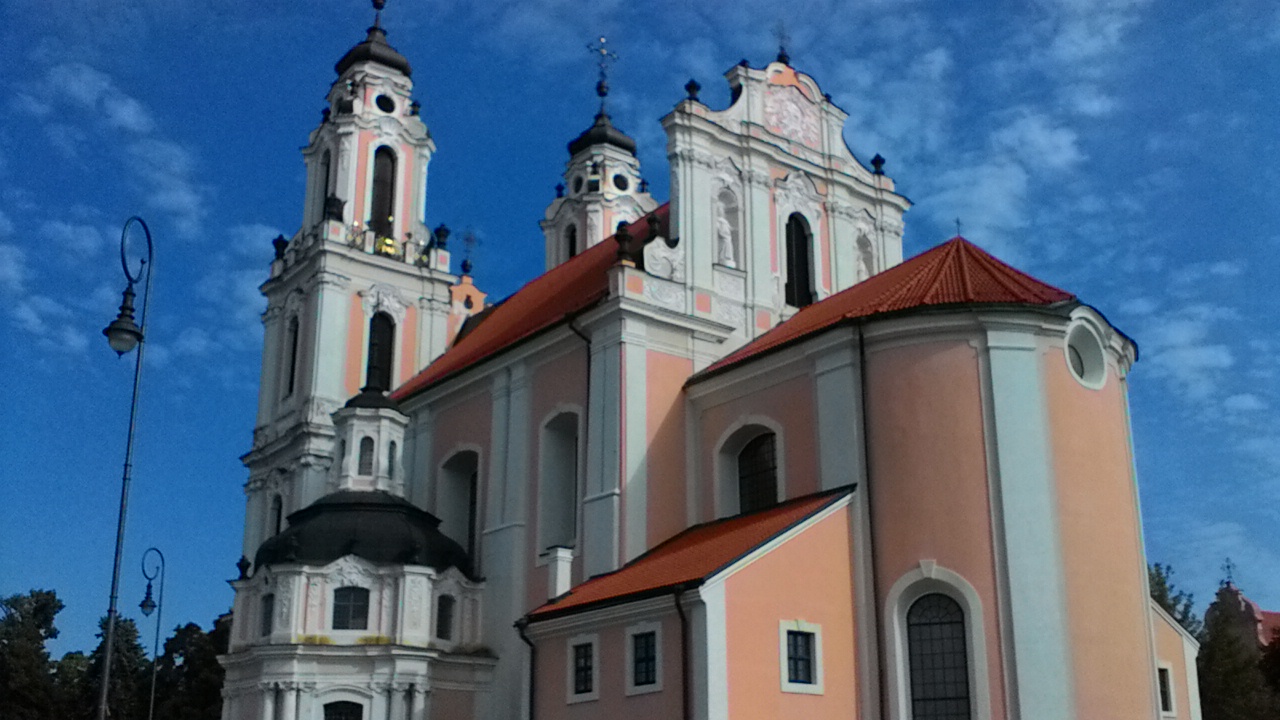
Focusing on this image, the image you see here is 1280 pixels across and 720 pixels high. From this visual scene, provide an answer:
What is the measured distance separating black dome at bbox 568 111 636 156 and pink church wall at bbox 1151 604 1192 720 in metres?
30.0

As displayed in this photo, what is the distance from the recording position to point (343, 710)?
24594 millimetres

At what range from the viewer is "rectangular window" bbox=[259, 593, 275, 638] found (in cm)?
2525

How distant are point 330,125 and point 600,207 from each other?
404 inches

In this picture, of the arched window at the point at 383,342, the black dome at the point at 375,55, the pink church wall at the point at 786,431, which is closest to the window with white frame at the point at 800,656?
the pink church wall at the point at 786,431

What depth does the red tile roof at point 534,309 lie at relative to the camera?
92.4 ft

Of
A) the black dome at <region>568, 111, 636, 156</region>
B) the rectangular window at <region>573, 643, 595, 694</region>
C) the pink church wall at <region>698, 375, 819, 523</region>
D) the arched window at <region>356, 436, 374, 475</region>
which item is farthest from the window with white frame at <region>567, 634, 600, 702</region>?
the black dome at <region>568, 111, 636, 156</region>

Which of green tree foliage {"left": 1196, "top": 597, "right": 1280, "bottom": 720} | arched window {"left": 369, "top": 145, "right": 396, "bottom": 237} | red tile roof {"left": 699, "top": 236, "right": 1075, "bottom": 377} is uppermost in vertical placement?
arched window {"left": 369, "top": 145, "right": 396, "bottom": 237}

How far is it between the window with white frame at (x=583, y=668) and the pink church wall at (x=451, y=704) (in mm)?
4747

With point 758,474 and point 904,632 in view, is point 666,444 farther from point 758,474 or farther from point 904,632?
point 904,632

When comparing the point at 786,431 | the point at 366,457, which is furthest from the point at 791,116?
the point at 366,457

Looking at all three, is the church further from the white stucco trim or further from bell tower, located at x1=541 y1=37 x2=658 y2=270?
bell tower, located at x1=541 y1=37 x2=658 y2=270

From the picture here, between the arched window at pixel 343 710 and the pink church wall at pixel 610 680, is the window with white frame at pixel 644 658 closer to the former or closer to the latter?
the pink church wall at pixel 610 680

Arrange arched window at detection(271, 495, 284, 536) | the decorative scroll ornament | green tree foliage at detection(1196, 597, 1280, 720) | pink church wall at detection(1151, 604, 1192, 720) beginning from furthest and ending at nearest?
green tree foliage at detection(1196, 597, 1280, 720) < arched window at detection(271, 495, 284, 536) < the decorative scroll ornament < pink church wall at detection(1151, 604, 1192, 720)

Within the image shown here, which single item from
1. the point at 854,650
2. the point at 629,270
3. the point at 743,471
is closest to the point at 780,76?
the point at 629,270
